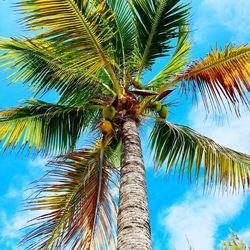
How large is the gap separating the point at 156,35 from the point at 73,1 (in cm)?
157

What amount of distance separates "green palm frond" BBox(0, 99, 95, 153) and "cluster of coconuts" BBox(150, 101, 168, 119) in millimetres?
1160

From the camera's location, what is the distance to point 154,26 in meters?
5.77

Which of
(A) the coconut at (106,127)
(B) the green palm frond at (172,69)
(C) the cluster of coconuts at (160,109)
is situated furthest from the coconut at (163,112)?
(A) the coconut at (106,127)

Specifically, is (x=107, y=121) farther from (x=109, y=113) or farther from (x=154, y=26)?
(x=154, y=26)

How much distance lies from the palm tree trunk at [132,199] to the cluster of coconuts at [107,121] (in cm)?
20

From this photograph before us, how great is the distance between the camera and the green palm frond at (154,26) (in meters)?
5.67

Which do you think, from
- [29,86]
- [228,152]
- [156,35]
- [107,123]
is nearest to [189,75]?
[156,35]

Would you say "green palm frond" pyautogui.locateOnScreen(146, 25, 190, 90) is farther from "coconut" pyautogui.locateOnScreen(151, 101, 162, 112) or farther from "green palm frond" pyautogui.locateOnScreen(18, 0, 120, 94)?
"green palm frond" pyautogui.locateOnScreen(18, 0, 120, 94)

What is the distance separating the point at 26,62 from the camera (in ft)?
20.4

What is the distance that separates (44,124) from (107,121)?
5.84 feet

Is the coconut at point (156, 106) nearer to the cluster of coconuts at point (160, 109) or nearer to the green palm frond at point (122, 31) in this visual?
the cluster of coconuts at point (160, 109)

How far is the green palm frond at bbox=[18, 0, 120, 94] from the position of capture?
493cm

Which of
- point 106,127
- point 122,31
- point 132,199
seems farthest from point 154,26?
point 132,199

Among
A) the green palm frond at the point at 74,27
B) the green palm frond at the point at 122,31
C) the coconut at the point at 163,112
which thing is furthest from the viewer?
the green palm frond at the point at 122,31
